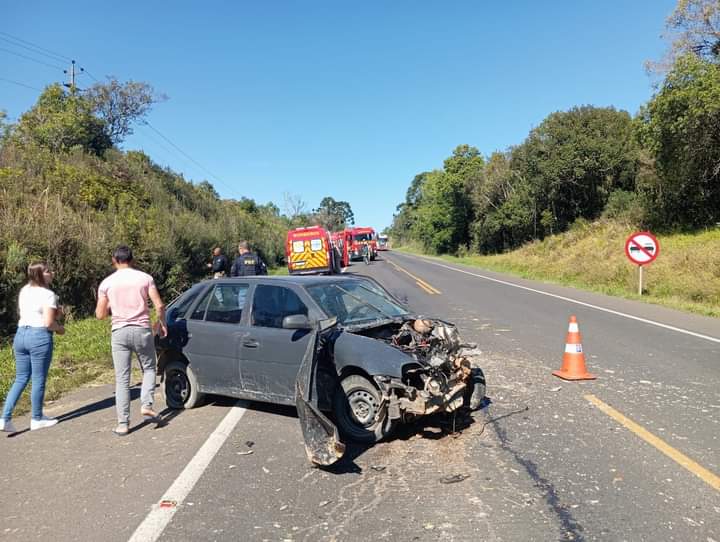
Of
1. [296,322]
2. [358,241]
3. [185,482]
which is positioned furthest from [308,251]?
[185,482]

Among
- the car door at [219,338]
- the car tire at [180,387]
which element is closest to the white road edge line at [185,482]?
the car door at [219,338]

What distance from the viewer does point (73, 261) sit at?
14172 millimetres

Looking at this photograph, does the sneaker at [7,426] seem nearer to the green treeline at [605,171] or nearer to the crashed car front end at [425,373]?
the crashed car front end at [425,373]

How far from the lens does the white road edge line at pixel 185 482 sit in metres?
3.55

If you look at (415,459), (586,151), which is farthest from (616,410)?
(586,151)

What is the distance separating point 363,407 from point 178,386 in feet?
8.60

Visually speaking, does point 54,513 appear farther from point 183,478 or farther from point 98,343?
point 98,343

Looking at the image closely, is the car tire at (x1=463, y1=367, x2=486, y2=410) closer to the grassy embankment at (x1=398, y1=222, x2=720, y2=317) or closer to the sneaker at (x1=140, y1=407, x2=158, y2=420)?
the sneaker at (x1=140, y1=407, x2=158, y2=420)

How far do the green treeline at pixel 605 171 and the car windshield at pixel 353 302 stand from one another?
21068 mm

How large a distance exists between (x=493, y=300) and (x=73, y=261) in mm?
11744

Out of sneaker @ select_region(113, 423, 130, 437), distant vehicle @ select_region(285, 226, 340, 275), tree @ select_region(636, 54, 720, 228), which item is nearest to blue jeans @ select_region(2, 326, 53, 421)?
sneaker @ select_region(113, 423, 130, 437)

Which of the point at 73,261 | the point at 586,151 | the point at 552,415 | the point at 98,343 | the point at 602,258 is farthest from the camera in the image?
the point at 586,151

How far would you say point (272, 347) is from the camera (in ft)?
18.3

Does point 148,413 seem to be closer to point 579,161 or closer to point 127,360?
point 127,360
